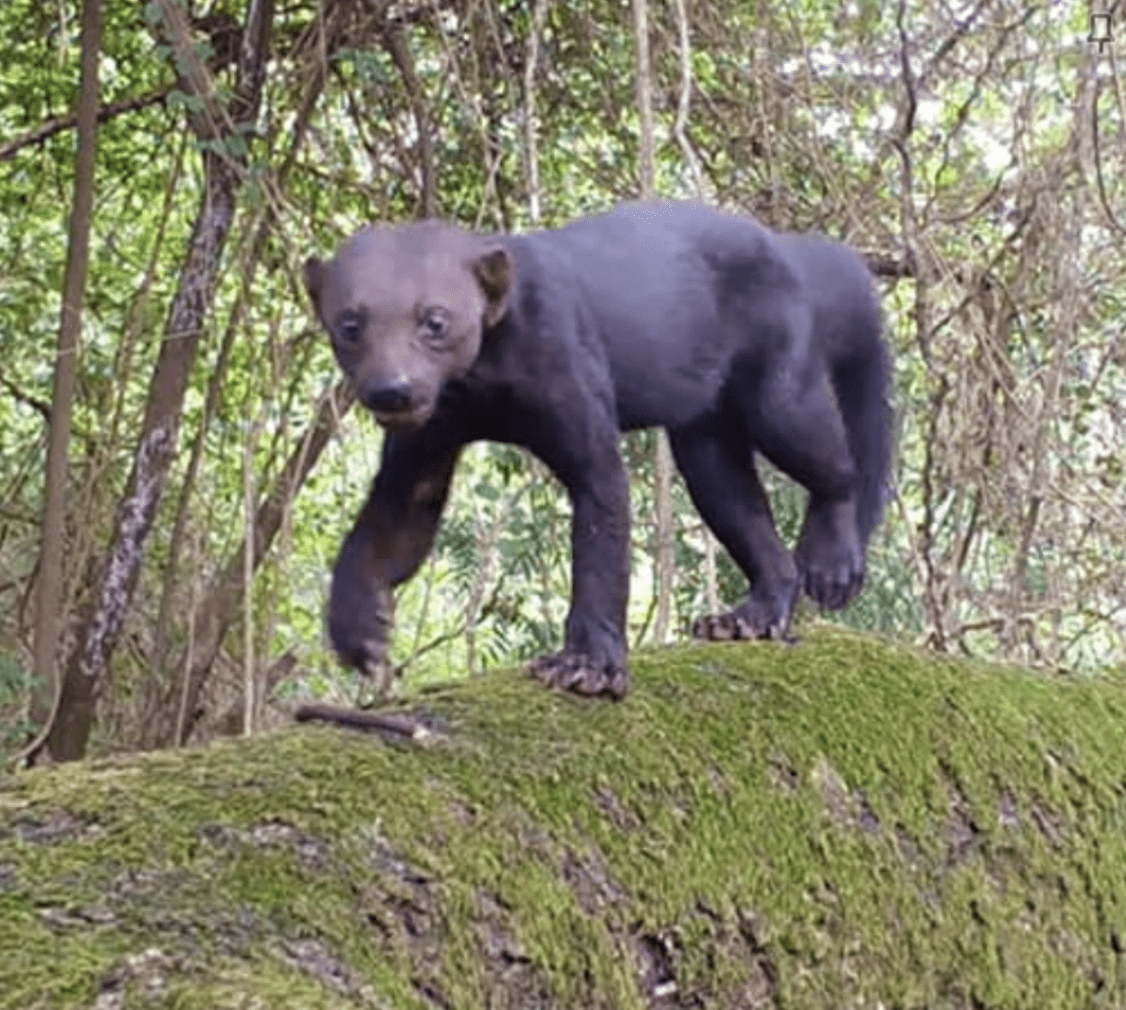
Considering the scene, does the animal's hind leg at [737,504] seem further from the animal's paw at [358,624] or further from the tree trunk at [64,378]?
the tree trunk at [64,378]

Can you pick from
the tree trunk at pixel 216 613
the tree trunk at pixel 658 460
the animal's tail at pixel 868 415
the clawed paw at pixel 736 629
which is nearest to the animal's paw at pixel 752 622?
the clawed paw at pixel 736 629

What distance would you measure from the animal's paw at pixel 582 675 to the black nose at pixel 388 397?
0.31 meters

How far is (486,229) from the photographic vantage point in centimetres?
441

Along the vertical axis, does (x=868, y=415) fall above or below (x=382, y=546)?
above

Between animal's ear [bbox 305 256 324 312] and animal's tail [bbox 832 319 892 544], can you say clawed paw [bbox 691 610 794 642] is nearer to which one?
animal's tail [bbox 832 319 892 544]

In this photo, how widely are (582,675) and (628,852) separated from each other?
33 cm

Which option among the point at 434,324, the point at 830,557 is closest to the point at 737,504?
the point at 830,557

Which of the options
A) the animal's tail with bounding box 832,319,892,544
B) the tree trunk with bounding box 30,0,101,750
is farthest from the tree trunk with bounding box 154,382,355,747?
the animal's tail with bounding box 832,319,892,544

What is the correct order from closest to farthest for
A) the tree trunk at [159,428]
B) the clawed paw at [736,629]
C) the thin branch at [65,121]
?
the clawed paw at [736,629], the tree trunk at [159,428], the thin branch at [65,121]

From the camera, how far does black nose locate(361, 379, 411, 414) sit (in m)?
2.07

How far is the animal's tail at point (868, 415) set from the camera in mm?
3006

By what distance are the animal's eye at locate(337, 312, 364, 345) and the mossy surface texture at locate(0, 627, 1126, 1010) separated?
348 millimetres

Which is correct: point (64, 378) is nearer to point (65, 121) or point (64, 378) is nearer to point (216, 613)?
point (216, 613)

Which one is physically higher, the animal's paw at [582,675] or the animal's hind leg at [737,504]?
the animal's hind leg at [737,504]
